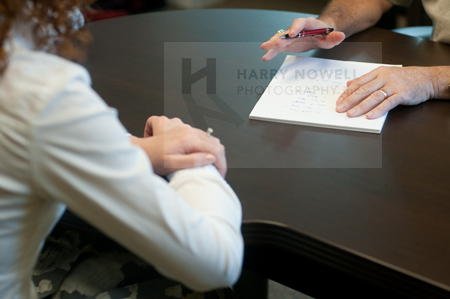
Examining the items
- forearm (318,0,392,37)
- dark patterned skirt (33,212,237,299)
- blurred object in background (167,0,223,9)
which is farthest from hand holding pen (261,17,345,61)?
blurred object in background (167,0,223,9)

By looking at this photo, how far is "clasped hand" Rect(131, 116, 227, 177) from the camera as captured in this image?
2.04 feet

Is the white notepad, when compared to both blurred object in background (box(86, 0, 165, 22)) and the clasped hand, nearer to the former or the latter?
the clasped hand

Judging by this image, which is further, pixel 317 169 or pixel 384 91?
pixel 384 91

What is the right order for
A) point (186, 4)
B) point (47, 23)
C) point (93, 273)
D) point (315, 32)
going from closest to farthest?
1. point (47, 23)
2. point (93, 273)
3. point (315, 32)
4. point (186, 4)

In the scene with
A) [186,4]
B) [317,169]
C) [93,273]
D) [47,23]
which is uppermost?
[47,23]

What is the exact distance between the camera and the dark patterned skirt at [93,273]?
2.37 ft

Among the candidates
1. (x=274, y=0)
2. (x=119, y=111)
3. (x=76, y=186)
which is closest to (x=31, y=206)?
(x=76, y=186)

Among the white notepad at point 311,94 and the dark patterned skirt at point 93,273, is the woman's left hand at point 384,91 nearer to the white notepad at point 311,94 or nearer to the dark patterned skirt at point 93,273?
the white notepad at point 311,94

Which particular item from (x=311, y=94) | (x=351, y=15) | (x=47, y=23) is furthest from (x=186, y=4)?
(x=47, y=23)

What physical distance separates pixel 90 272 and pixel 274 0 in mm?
3055

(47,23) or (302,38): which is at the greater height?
(47,23)

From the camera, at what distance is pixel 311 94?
2.99 ft

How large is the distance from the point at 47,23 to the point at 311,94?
588 millimetres

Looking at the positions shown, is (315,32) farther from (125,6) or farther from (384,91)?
(125,6)
